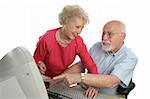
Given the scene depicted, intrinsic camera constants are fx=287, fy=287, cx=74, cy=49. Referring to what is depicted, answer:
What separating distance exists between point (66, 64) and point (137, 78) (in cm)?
130

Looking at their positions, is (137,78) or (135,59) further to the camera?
(137,78)

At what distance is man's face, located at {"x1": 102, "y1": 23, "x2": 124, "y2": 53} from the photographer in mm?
1966

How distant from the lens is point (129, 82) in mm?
1949

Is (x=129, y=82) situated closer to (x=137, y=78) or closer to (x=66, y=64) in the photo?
(x=66, y=64)

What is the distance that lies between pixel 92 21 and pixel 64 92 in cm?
148

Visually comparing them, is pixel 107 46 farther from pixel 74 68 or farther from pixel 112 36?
pixel 74 68

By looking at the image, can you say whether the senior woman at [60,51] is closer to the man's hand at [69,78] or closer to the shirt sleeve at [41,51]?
the shirt sleeve at [41,51]

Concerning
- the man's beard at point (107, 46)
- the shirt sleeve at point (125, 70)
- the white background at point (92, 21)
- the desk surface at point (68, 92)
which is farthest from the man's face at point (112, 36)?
the white background at point (92, 21)

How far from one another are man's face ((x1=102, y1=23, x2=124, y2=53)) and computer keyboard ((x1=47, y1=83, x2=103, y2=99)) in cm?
38

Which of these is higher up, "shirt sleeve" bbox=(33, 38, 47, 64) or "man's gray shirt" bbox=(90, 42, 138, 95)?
"shirt sleeve" bbox=(33, 38, 47, 64)

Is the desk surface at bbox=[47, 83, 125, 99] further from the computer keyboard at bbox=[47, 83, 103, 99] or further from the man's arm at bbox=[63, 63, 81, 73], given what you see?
the man's arm at bbox=[63, 63, 81, 73]

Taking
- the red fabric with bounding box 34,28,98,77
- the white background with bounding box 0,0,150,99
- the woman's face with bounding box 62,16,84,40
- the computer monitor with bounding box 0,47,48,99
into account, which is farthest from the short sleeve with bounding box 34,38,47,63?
the white background with bounding box 0,0,150,99

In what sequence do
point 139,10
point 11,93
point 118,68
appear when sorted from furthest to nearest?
point 139,10 → point 118,68 → point 11,93

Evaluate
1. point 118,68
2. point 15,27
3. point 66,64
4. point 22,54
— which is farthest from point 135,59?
point 15,27
